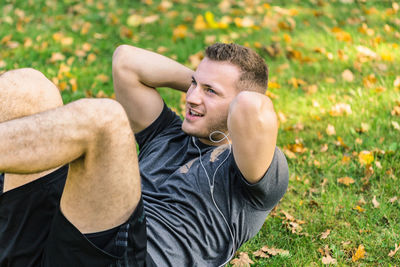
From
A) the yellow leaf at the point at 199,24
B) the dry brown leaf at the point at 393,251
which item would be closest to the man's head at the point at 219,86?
the dry brown leaf at the point at 393,251

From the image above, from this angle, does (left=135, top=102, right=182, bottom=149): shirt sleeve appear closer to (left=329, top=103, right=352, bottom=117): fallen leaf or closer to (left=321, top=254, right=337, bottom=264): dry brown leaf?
(left=321, top=254, right=337, bottom=264): dry brown leaf

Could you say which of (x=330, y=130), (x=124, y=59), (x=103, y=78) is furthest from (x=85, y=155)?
(x=103, y=78)

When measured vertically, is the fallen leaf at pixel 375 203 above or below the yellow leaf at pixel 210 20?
above

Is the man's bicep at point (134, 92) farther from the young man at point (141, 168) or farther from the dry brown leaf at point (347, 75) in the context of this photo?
the dry brown leaf at point (347, 75)

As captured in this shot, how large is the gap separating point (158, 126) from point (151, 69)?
363 millimetres

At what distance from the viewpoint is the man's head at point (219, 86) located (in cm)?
269

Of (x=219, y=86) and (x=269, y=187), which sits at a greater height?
(x=219, y=86)

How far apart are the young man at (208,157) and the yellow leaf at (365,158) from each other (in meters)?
1.30

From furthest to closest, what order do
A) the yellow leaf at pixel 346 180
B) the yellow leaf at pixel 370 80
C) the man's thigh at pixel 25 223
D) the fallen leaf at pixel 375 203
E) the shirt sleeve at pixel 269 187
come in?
1. the yellow leaf at pixel 370 80
2. the yellow leaf at pixel 346 180
3. the fallen leaf at pixel 375 203
4. the shirt sleeve at pixel 269 187
5. the man's thigh at pixel 25 223

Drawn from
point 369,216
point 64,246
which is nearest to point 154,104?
point 64,246

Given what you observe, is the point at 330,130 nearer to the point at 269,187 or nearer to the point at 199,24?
the point at 269,187

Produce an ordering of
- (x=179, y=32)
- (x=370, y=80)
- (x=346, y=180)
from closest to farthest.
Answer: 1. (x=346, y=180)
2. (x=370, y=80)
3. (x=179, y=32)

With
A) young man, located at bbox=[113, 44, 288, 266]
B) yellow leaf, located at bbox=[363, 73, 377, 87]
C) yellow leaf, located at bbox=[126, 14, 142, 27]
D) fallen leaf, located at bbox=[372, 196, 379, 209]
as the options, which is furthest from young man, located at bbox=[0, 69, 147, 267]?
yellow leaf, located at bbox=[126, 14, 142, 27]

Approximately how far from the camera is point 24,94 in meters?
2.37
